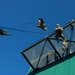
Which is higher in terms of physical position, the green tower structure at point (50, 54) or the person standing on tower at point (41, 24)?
the person standing on tower at point (41, 24)

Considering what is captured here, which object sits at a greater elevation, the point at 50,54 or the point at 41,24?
the point at 41,24

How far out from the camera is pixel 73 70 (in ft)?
57.0

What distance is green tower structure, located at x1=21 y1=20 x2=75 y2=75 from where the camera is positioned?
18.8 metres

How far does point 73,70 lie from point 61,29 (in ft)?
9.16

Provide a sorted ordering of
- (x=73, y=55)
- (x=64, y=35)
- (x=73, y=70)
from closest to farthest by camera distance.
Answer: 1. (x=73, y=70)
2. (x=73, y=55)
3. (x=64, y=35)

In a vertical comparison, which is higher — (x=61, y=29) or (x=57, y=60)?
(x=61, y=29)

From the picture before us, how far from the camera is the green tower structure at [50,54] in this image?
1881cm

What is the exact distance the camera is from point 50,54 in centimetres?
2052

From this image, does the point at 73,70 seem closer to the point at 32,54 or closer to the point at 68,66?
the point at 68,66

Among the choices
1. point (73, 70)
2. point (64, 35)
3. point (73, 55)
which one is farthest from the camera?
point (64, 35)

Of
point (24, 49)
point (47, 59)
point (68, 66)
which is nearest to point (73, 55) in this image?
point (68, 66)

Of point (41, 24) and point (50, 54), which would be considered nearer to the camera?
point (41, 24)

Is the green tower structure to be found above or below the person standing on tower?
below

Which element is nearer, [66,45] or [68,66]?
[68,66]
